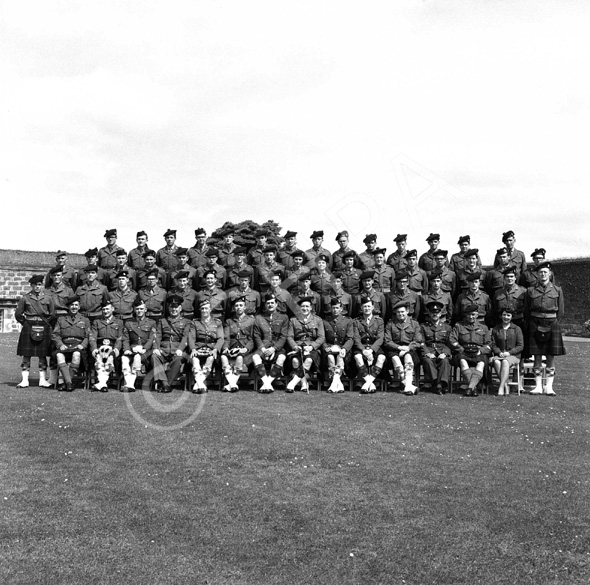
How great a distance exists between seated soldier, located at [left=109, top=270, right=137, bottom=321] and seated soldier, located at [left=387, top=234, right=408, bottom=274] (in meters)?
4.63

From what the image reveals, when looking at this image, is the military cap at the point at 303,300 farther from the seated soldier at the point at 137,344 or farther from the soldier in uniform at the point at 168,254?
the soldier in uniform at the point at 168,254

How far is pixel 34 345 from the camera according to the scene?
11234mm

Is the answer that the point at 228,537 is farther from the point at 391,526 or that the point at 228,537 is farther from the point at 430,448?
the point at 430,448

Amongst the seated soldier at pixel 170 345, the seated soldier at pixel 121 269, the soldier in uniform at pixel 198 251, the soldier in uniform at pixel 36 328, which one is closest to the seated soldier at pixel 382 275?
the soldier in uniform at pixel 198 251

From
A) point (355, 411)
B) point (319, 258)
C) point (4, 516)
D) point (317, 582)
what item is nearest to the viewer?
point (317, 582)

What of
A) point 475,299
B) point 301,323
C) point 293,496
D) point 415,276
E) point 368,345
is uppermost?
point 415,276

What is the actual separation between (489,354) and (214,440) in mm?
5356

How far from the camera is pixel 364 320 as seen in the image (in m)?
11.3

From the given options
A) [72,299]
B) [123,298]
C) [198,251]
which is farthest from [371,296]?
[72,299]

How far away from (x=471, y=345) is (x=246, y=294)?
147 inches

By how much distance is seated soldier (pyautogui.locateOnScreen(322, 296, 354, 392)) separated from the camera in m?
10.9

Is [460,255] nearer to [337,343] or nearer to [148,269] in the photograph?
[337,343]

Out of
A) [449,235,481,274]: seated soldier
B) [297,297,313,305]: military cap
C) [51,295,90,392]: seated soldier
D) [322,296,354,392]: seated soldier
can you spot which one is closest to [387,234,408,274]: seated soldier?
[449,235,481,274]: seated soldier

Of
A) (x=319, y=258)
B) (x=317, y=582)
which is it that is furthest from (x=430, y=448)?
(x=319, y=258)
